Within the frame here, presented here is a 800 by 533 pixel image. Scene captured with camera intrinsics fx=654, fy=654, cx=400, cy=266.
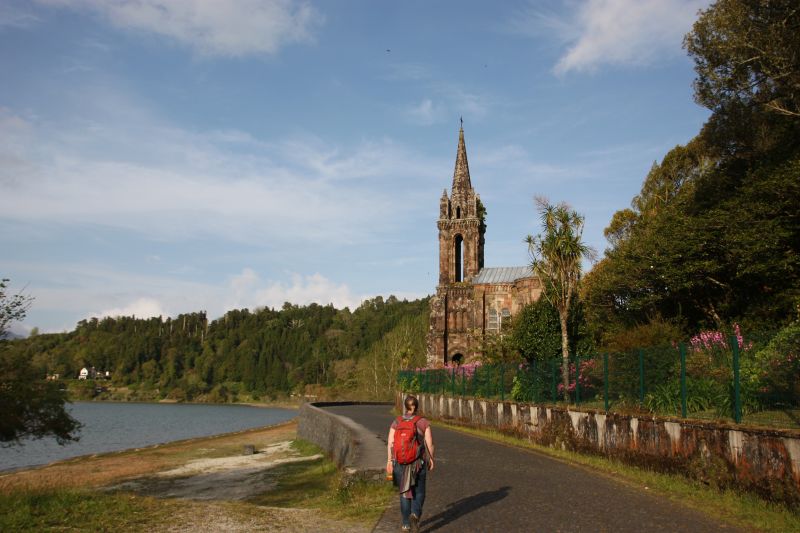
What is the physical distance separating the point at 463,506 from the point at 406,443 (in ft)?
7.61

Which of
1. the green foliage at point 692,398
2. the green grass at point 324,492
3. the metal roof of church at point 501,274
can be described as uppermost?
the metal roof of church at point 501,274

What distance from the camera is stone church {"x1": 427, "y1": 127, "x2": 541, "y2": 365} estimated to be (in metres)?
55.2

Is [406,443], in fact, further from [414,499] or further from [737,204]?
[737,204]

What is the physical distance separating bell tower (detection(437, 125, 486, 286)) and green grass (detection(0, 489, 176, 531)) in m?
48.2

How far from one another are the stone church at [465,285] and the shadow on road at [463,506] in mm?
41338

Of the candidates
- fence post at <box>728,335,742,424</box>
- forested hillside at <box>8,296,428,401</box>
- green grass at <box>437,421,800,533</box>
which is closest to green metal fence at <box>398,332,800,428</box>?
fence post at <box>728,335,742,424</box>

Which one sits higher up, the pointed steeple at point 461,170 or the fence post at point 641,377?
the pointed steeple at point 461,170

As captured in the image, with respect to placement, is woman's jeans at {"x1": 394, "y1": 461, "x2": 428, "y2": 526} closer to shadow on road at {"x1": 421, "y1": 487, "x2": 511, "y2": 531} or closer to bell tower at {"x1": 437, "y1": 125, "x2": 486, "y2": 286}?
shadow on road at {"x1": 421, "y1": 487, "x2": 511, "y2": 531}

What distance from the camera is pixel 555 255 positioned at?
25.1m

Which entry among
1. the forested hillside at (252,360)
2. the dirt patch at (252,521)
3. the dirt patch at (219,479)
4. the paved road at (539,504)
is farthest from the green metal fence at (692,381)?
the forested hillside at (252,360)

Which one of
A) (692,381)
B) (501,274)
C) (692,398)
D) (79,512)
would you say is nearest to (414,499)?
(79,512)

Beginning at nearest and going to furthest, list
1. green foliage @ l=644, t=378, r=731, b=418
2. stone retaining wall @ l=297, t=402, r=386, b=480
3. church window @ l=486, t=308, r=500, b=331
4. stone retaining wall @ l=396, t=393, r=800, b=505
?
stone retaining wall @ l=396, t=393, r=800, b=505 → green foliage @ l=644, t=378, r=731, b=418 → stone retaining wall @ l=297, t=402, r=386, b=480 → church window @ l=486, t=308, r=500, b=331

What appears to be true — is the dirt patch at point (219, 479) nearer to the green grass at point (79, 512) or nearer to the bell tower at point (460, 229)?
the green grass at point (79, 512)

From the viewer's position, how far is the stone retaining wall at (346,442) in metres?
12.3
